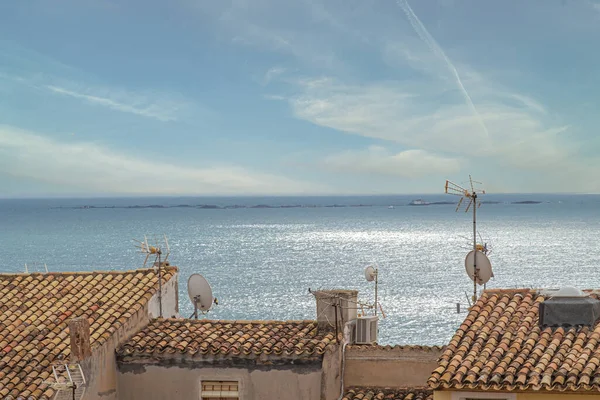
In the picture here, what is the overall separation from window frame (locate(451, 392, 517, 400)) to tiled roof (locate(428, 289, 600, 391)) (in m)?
0.21

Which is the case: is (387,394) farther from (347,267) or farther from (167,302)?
(347,267)

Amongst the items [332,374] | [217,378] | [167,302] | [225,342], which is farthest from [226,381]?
[167,302]

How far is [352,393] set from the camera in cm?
1794

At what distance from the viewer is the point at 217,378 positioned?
1795cm

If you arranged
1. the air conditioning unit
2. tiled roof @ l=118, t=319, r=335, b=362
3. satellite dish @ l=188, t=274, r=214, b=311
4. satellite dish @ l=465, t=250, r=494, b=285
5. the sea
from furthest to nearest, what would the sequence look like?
the sea < satellite dish @ l=188, t=274, r=214, b=311 < satellite dish @ l=465, t=250, r=494, b=285 < the air conditioning unit < tiled roof @ l=118, t=319, r=335, b=362

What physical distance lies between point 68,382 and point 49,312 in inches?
157

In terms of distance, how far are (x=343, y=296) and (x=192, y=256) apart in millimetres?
137035

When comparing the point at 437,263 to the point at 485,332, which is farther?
the point at 437,263

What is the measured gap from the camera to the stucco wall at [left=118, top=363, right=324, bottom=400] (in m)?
17.7

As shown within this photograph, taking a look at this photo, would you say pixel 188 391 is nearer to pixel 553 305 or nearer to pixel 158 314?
pixel 158 314

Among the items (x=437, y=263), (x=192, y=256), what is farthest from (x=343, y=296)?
(x=192, y=256)

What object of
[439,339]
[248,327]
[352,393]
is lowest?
[439,339]

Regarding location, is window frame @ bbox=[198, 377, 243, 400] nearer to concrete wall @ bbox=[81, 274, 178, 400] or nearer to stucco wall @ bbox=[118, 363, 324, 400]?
stucco wall @ bbox=[118, 363, 324, 400]

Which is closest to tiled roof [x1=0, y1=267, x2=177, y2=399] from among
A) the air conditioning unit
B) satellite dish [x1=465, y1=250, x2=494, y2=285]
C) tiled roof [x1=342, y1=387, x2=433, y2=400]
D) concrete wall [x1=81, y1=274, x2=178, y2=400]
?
concrete wall [x1=81, y1=274, x2=178, y2=400]
